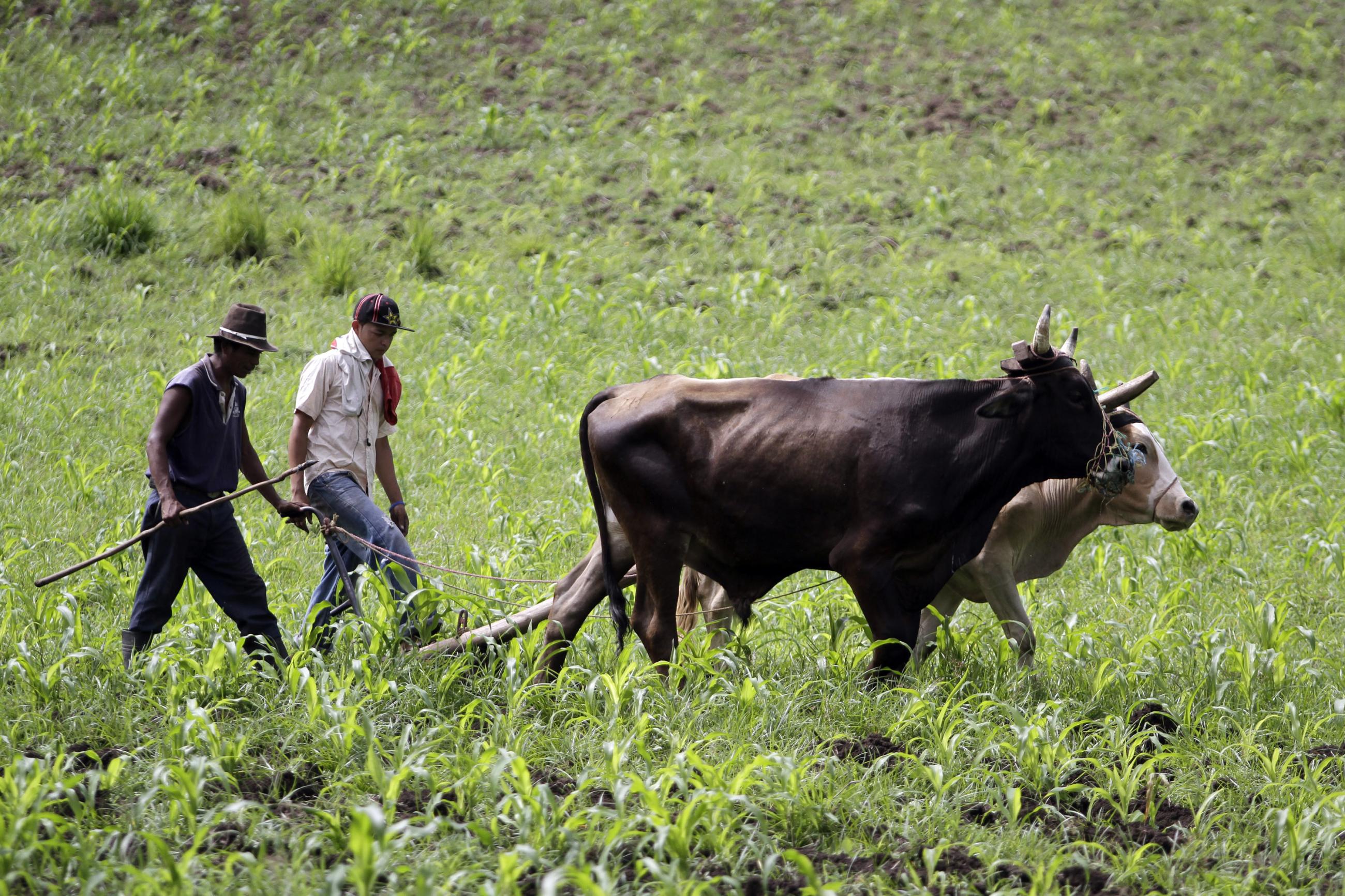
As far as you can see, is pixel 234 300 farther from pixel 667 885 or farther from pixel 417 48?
pixel 667 885

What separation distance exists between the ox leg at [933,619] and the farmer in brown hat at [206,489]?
2.90m

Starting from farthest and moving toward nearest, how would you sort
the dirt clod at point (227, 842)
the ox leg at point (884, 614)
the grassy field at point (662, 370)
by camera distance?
1. the ox leg at point (884, 614)
2. the grassy field at point (662, 370)
3. the dirt clod at point (227, 842)

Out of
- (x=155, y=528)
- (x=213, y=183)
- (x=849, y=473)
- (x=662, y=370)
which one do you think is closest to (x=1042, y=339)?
(x=849, y=473)

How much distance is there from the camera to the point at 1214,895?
400cm

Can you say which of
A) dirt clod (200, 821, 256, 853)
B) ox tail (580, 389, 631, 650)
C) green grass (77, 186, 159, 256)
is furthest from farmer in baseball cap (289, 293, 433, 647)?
green grass (77, 186, 159, 256)

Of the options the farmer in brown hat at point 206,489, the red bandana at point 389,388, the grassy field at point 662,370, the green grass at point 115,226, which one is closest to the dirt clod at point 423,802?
the grassy field at point 662,370

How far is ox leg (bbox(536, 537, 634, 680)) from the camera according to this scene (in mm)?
5828

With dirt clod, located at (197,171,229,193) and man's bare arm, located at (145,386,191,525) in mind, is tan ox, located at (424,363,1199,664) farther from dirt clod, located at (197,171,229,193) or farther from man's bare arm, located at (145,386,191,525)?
dirt clod, located at (197,171,229,193)

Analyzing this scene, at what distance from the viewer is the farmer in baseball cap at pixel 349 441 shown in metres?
5.80

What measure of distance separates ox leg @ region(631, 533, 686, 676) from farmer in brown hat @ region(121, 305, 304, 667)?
1557 millimetres

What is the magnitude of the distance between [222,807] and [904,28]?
18537 millimetres

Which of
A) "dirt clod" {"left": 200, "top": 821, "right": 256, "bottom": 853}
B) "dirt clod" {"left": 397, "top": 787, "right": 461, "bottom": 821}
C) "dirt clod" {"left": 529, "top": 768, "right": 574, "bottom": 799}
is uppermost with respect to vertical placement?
"dirt clod" {"left": 200, "top": 821, "right": 256, "bottom": 853}

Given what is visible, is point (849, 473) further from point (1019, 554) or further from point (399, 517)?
point (399, 517)

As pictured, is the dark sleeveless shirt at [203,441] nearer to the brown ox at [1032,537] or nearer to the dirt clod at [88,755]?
the dirt clod at [88,755]
